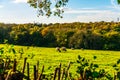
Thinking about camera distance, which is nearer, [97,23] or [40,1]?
[40,1]

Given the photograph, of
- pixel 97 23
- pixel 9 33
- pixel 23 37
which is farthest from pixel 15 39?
pixel 97 23

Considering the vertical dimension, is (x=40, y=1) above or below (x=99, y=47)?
above

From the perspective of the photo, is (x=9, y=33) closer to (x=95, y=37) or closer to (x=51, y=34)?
(x=51, y=34)

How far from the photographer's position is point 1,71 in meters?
3.89

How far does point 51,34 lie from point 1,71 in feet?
430

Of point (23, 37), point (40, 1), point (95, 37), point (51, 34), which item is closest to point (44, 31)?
point (51, 34)

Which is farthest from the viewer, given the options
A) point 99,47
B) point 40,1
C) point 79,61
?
point 99,47

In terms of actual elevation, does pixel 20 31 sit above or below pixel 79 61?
below

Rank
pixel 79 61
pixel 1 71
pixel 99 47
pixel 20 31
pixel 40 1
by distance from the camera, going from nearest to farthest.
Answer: pixel 1 71 → pixel 79 61 → pixel 40 1 → pixel 99 47 → pixel 20 31

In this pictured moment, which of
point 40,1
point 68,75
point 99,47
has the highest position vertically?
point 40,1

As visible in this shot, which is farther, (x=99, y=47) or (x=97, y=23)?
(x=97, y=23)

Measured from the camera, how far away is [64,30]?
139000mm

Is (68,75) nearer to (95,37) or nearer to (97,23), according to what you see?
(95,37)

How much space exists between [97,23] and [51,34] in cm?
2225
